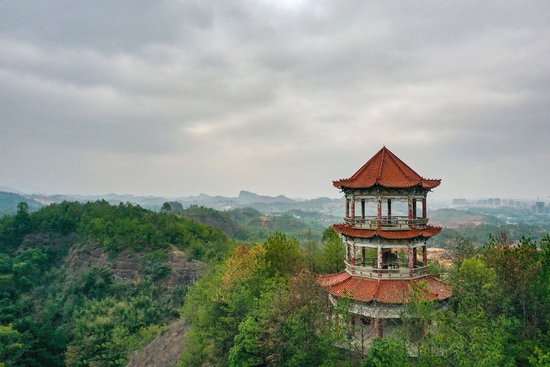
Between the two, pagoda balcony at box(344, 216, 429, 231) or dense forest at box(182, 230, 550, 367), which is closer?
dense forest at box(182, 230, 550, 367)

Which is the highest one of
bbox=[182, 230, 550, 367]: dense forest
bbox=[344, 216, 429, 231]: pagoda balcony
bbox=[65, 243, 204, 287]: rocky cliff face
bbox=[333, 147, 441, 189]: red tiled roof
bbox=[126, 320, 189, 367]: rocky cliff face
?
bbox=[333, 147, 441, 189]: red tiled roof

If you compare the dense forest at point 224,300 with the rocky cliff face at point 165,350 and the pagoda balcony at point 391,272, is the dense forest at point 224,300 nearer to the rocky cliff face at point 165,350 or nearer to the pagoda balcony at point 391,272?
the pagoda balcony at point 391,272

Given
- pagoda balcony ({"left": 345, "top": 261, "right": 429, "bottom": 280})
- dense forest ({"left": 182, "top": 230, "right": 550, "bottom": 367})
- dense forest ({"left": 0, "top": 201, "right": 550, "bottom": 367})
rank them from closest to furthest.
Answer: dense forest ({"left": 182, "top": 230, "right": 550, "bottom": 367}) < dense forest ({"left": 0, "top": 201, "right": 550, "bottom": 367}) < pagoda balcony ({"left": 345, "top": 261, "right": 429, "bottom": 280})

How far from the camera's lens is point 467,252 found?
24.4 m

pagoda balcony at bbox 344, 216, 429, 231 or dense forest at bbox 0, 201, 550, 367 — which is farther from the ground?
pagoda balcony at bbox 344, 216, 429, 231

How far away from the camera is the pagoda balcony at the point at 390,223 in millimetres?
18078

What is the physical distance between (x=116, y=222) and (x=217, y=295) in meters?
59.8

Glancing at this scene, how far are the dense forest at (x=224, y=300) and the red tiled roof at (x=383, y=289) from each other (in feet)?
2.81

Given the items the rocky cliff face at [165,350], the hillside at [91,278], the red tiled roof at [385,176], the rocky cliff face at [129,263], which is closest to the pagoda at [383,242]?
the red tiled roof at [385,176]

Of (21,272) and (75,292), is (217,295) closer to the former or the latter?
(75,292)

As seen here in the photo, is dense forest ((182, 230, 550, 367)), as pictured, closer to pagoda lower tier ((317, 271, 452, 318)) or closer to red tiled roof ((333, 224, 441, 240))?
pagoda lower tier ((317, 271, 452, 318))

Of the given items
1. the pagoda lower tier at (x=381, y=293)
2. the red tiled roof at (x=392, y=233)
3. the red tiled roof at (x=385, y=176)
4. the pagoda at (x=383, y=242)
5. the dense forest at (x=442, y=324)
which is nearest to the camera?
the dense forest at (x=442, y=324)

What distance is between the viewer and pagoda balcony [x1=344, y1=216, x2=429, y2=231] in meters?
18.1

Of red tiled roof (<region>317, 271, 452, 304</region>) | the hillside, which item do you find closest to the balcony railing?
red tiled roof (<region>317, 271, 452, 304</region>)
